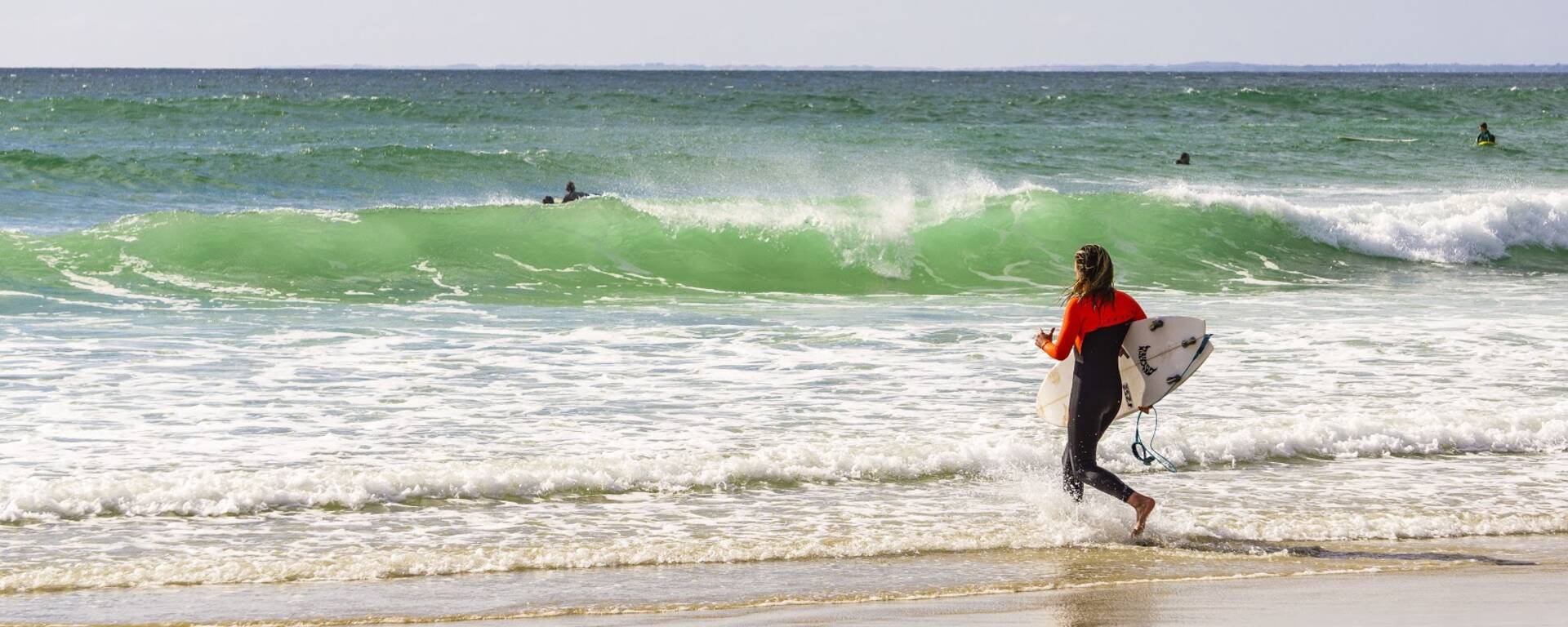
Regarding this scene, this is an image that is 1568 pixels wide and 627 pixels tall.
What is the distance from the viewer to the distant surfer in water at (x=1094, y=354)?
6234 mm

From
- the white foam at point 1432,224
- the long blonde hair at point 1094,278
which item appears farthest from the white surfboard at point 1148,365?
the white foam at point 1432,224

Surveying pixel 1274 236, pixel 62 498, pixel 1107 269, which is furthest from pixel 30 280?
pixel 1274 236

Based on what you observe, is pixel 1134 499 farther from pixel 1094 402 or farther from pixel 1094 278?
pixel 1094 278

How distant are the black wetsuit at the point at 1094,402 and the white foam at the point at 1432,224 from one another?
45.5 feet

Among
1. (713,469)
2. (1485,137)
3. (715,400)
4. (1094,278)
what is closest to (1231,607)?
(1094,278)

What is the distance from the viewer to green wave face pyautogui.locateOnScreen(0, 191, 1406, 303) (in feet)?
49.7

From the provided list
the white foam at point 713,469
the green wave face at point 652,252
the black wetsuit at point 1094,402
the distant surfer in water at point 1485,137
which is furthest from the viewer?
the distant surfer in water at point 1485,137

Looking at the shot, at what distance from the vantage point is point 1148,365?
648cm

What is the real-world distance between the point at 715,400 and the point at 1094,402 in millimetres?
3257

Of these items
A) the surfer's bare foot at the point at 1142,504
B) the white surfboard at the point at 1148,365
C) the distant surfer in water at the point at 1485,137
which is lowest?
the distant surfer in water at the point at 1485,137

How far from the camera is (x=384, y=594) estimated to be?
557 cm

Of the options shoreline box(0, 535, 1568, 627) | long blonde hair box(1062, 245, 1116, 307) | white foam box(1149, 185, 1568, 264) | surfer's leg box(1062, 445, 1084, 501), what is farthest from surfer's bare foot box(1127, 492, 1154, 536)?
white foam box(1149, 185, 1568, 264)

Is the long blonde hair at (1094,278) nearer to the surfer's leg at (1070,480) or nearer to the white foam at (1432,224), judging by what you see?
the surfer's leg at (1070,480)

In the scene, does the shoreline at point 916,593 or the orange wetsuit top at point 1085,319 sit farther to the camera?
the orange wetsuit top at point 1085,319
